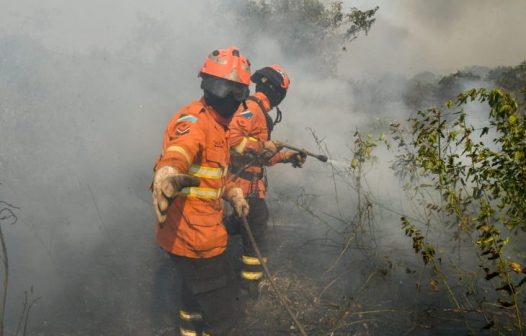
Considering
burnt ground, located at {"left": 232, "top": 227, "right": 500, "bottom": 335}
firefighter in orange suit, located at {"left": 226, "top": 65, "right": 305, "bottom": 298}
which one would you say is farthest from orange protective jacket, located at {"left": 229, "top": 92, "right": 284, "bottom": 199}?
burnt ground, located at {"left": 232, "top": 227, "right": 500, "bottom": 335}

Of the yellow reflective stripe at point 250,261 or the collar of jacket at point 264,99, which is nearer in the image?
the yellow reflective stripe at point 250,261

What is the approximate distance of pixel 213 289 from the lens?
306 cm

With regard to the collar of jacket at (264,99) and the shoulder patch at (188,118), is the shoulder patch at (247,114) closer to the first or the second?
the collar of jacket at (264,99)

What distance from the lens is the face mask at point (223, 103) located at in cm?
291

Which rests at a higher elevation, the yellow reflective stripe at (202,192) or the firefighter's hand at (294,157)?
the firefighter's hand at (294,157)

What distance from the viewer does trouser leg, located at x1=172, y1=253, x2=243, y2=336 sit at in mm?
3012

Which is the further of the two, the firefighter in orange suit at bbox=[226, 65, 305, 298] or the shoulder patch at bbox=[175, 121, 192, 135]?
the firefighter in orange suit at bbox=[226, 65, 305, 298]

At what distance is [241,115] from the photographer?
3.98 metres

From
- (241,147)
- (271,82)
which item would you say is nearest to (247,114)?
(241,147)

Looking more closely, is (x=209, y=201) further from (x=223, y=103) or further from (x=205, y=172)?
(x=223, y=103)

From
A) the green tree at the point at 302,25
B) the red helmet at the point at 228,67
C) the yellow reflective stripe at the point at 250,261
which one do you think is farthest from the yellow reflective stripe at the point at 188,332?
the green tree at the point at 302,25

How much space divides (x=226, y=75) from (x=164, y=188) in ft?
3.86

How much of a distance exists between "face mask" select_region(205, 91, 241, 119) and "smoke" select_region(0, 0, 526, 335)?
6.89 feet

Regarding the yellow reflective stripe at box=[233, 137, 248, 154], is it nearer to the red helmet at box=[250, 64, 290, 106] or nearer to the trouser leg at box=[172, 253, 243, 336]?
the red helmet at box=[250, 64, 290, 106]
